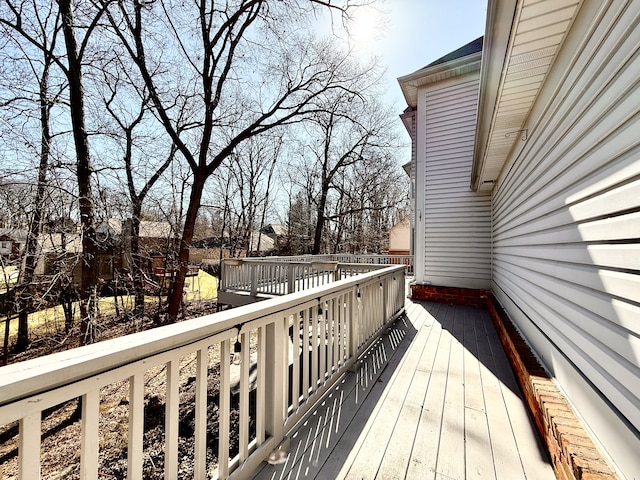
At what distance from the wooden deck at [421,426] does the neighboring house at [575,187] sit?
489 millimetres

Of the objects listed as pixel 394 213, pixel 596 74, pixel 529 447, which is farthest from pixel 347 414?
pixel 394 213

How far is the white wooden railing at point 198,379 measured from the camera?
0.81 meters

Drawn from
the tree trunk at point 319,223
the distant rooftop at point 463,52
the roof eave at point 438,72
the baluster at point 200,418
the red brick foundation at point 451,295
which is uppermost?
the distant rooftop at point 463,52

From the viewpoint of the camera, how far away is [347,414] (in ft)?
7.55

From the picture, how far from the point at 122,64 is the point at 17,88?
2.72 meters

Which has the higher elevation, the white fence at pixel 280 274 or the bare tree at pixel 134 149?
the bare tree at pixel 134 149

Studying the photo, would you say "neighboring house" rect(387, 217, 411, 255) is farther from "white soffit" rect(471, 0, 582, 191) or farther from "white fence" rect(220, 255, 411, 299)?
"white soffit" rect(471, 0, 582, 191)

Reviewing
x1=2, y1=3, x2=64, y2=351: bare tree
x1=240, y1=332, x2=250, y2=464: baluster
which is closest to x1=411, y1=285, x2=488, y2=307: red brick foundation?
x1=240, y1=332, x2=250, y2=464: baluster

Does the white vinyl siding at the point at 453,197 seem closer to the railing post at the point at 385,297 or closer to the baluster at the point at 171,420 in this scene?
the railing post at the point at 385,297

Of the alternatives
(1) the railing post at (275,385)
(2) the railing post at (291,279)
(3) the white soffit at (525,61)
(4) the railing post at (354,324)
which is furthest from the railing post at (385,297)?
(2) the railing post at (291,279)

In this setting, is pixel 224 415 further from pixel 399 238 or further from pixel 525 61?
pixel 399 238

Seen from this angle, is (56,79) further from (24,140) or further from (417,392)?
(417,392)

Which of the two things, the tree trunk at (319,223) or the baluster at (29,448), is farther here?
the tree trunk at (319,223)

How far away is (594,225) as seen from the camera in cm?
156
